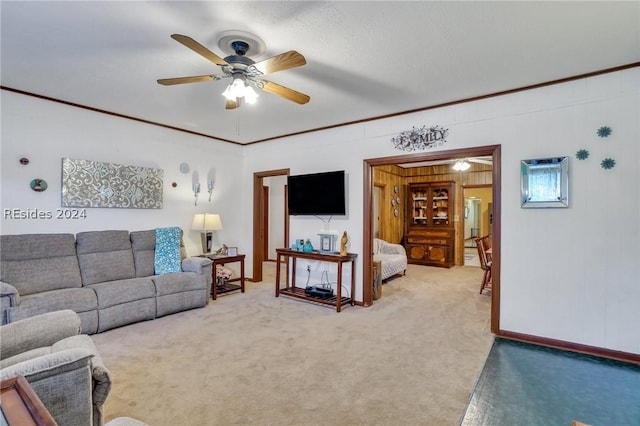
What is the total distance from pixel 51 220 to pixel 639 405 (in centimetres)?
574

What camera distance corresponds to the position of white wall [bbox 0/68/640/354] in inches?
111

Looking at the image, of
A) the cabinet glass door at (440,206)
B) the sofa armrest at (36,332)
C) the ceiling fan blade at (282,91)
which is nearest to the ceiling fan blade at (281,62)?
the ceiling fan blade at (282,91)

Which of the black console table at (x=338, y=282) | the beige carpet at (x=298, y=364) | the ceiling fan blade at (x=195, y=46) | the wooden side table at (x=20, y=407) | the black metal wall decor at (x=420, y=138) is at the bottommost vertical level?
the beige carpet at (x=298, y=364)

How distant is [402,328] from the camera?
358 cm

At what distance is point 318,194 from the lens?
187 inches

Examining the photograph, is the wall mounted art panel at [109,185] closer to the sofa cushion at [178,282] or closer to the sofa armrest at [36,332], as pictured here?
the sofa cushion at [178,282]

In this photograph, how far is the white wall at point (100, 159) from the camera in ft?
11.4

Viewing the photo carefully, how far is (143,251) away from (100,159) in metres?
1.32

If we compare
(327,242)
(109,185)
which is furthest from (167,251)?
(327,242)

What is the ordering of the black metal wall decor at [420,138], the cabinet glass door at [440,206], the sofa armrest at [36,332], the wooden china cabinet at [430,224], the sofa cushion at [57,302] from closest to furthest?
the sofa armrest at [36,332] → the sofa cushion at [57,302] → the black metal wall decor at [420,138] → the wooden china cabinet at [430,224] → the cabinet glass door at [440,206]

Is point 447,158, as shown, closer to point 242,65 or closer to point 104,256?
point 242,65

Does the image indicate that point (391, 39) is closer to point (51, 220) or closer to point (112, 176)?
point (112, 176)

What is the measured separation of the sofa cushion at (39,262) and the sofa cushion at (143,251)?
0.65 meters

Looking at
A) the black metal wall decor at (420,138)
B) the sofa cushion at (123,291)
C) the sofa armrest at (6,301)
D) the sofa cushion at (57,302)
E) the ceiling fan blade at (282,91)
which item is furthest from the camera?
the black metal wall decor at (420,138)
